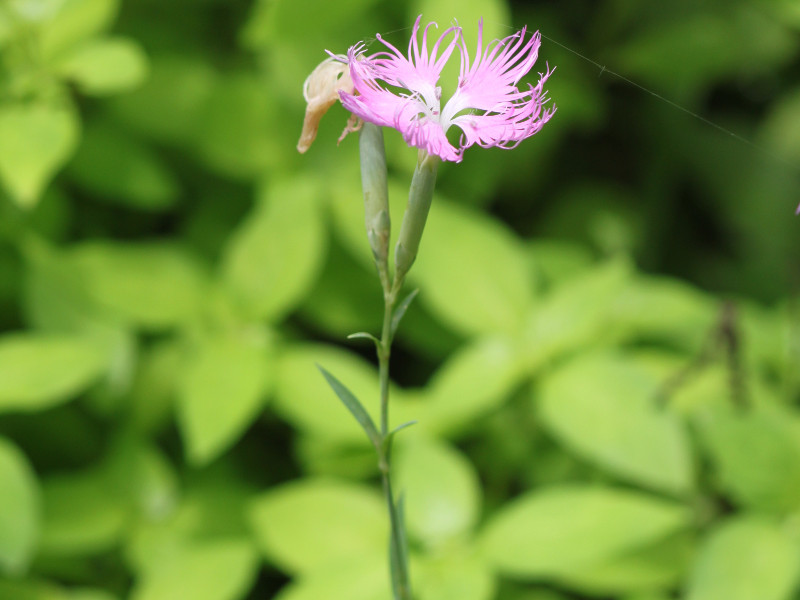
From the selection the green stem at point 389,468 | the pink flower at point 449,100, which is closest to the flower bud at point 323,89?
the pink flower at point 449,100

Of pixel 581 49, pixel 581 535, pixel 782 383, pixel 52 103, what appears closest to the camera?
pixel 581 535

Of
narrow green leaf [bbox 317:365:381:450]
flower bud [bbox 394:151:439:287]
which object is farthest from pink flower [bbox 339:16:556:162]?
narrow green leaf [bbox 317:365:381:450]

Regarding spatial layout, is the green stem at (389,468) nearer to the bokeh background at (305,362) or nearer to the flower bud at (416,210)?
the flower bud at (416,210)

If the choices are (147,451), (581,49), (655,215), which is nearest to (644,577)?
(147,451)

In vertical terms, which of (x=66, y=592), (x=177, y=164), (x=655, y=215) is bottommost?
(x=66, y=592)

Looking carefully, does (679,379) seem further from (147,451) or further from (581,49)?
(581,49)

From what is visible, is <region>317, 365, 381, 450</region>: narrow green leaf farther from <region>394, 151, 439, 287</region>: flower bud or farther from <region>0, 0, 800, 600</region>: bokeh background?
<region>0, 0, 800, 600</region>: bokeh background
